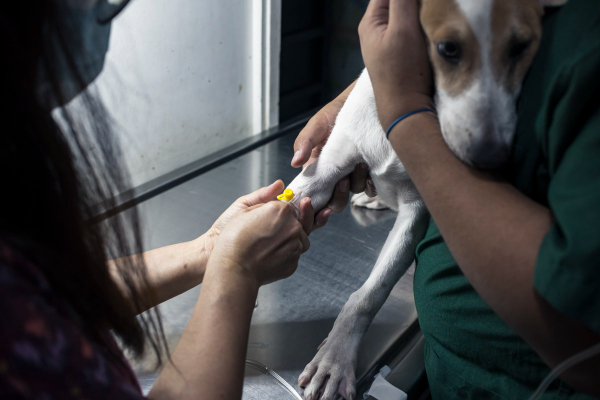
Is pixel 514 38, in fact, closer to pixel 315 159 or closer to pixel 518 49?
pixel 518 49

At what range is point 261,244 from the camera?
2.25 ft

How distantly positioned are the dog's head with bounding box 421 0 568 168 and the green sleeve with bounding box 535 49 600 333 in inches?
7.0

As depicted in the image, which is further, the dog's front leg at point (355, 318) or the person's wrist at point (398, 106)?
the dog's front leg at point (355, 318)

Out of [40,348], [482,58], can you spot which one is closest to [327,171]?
[482,58]

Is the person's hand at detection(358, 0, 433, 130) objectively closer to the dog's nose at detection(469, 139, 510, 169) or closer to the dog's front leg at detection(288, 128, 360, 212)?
the dog's nose at detection(469, 139, 510, 169)

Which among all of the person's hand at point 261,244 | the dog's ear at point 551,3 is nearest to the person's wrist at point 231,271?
the person's hand at point 261,244

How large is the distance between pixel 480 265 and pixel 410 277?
72 cm

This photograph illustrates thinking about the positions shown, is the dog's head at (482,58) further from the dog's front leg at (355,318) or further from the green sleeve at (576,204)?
the dog's front leg at (355,318)

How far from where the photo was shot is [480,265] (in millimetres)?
473

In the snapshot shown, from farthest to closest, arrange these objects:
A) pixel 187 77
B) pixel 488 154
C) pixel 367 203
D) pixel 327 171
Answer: pixel 187 77 < pixel 367 203 < pixel 327 171 < pixel 488 154

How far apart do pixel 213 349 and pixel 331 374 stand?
379mm

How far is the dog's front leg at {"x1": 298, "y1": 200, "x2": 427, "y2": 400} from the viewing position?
2.79 feet

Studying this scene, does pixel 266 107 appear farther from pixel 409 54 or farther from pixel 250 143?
pixel 409 54

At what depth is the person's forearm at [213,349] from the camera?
0.52 meters
